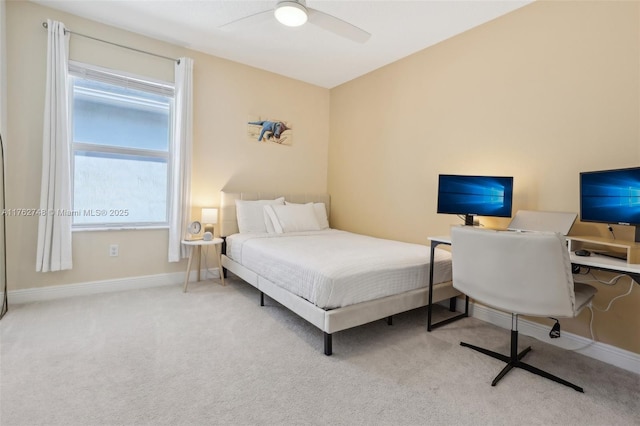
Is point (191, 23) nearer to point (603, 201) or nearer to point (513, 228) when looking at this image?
point (513, 228)

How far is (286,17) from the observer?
87.6 inches

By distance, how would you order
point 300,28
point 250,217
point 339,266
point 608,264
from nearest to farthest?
point 608,264 < point 339,266 < point 300,28 < point 250,217

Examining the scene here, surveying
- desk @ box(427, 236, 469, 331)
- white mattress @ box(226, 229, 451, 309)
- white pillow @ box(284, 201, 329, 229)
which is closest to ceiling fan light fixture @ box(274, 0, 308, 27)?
white mattress @ box(226, 229, 451, 309)

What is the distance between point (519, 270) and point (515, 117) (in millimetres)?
1599

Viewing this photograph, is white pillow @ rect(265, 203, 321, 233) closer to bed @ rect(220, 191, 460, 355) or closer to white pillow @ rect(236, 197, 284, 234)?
bed @ rect(220, 191, 460, 355)

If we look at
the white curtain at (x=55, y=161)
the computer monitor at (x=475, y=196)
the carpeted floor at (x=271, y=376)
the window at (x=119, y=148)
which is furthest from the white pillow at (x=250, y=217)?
the computer monitor at (x=475, y=196)

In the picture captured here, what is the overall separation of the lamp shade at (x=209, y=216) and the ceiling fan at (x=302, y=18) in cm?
197

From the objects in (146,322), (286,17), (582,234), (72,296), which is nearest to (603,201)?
(582,234)

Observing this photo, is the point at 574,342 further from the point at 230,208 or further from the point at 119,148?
the point at 119,148

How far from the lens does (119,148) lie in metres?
3.39

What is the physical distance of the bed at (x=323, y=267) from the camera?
2.14 m

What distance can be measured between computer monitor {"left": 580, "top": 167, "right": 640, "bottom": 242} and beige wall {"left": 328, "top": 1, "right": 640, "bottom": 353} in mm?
253

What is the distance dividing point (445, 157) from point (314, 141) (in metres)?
2.13

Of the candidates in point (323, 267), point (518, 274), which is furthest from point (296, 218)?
point (518, 274)
